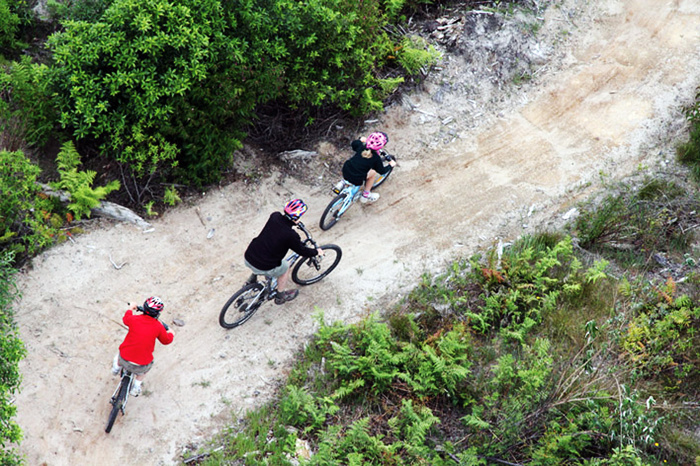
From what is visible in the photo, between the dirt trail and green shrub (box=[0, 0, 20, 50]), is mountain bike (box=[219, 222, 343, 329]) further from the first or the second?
green shrub (box=[0, 0, 20, 50])

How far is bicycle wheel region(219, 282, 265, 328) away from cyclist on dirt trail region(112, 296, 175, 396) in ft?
5.17

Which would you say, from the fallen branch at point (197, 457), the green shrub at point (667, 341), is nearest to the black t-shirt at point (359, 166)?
the green shrub at point (667, 341)

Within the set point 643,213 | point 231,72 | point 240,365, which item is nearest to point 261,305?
point 240,365

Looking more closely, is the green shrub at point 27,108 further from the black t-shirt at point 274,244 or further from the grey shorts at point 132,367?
the grey shorts at point 132,367

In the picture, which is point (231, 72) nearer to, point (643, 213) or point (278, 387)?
point (278, 387)

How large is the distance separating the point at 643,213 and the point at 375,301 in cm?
606

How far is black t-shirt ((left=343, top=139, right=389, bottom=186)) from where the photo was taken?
11945 mm

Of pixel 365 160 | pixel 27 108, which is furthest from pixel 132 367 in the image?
pixel 27 108

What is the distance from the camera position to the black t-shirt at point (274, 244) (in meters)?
9.66

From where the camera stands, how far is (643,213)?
1223 cm

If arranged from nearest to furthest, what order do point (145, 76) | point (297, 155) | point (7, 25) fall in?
point (145, 76), point (7, 25), point (297, 155)

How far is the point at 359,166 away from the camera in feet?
39.2

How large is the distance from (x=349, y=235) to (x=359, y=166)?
1.56 metres

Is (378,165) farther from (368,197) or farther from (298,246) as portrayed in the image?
(298,246)
